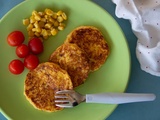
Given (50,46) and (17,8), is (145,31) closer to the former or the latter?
(50,46)

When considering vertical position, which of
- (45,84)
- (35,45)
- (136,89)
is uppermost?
(35,45)

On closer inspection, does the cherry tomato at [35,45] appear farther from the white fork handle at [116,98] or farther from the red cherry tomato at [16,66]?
the white fork handle at [116,98]

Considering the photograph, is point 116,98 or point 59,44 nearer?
point 116,98

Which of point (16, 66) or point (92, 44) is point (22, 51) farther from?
point (92, 44)

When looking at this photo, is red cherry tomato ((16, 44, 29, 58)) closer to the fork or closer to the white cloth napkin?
the fork

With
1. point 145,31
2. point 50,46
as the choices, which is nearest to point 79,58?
point 50,46

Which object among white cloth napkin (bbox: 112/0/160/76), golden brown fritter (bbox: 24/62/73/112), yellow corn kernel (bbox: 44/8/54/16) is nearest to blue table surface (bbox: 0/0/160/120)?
white cloth napkin (bbox: 112/0/160/76)

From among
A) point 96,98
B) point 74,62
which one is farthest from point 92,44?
point 96,98
